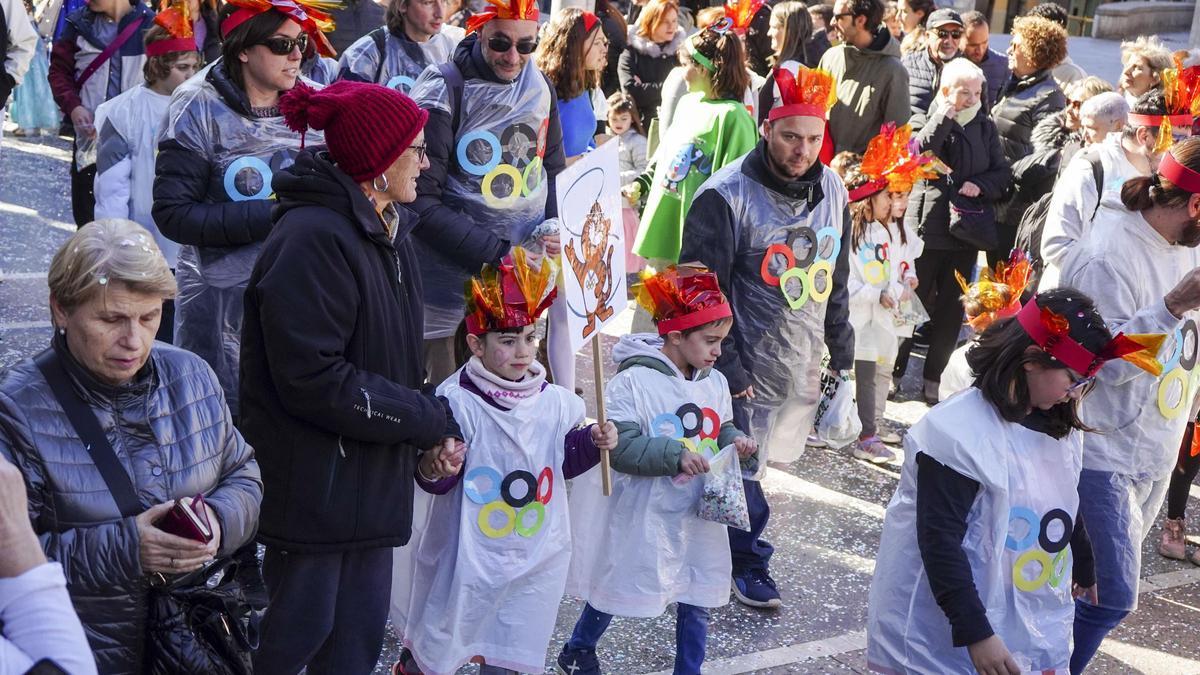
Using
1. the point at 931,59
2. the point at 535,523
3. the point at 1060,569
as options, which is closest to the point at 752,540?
the point at 535,523

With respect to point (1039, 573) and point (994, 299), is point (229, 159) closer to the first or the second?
point (1039, 573)

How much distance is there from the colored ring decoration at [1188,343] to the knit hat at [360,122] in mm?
2871

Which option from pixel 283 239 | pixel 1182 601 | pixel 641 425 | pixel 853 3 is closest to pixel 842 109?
pixel 853 3

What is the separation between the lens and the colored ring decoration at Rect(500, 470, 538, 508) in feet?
13.2

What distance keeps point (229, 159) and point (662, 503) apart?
1.91m

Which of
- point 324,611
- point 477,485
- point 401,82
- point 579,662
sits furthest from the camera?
point 401,82

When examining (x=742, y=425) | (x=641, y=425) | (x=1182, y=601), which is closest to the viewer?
(x=641, y=425)

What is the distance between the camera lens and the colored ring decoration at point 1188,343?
473cm

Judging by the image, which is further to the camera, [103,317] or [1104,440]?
[1104,440]

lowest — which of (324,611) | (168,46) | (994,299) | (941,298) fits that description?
(941,298)

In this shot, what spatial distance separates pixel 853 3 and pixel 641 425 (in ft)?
15.6

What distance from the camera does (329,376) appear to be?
3.31 meters

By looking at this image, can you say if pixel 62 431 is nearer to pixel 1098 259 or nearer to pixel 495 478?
pixel 495 478

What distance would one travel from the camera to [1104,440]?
15.0 ft
